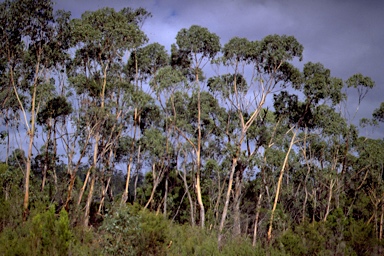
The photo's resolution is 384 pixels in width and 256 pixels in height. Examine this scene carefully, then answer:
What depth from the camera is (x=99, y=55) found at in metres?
22.3

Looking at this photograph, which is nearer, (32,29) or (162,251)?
(162,251)

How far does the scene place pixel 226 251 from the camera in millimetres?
13820

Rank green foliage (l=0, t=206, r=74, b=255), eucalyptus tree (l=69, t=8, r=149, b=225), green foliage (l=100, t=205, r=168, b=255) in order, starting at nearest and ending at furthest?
green foliage (l=0, t=206, r=74, b=255)
green foliage (l=100, t=205, r=168, b=255)
eucalyptus tree (l=69, t=8, r=149, b=225)

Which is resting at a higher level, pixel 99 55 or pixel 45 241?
pixel 99 55

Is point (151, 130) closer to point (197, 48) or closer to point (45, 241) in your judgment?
point (197, 48)

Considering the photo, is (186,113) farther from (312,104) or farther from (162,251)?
(162,251)

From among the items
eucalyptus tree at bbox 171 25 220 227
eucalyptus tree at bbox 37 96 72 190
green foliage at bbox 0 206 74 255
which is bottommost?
green foliage at bbox 0 206 74 255

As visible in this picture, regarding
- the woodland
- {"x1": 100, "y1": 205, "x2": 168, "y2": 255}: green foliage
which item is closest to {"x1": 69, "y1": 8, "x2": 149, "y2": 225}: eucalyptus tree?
the woodland

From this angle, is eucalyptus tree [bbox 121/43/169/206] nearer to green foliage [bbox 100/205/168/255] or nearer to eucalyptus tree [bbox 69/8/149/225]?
eucalyptus tree [bbox 69/8/149/225]

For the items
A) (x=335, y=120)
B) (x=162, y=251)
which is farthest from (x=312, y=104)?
(x=162, y=251)

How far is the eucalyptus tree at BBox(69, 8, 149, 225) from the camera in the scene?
2112 cm

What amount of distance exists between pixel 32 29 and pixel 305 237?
14606 mm

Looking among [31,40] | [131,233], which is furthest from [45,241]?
[31,40]

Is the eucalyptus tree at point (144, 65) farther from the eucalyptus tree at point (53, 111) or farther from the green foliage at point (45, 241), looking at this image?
the green foliage at point (45, 241)
